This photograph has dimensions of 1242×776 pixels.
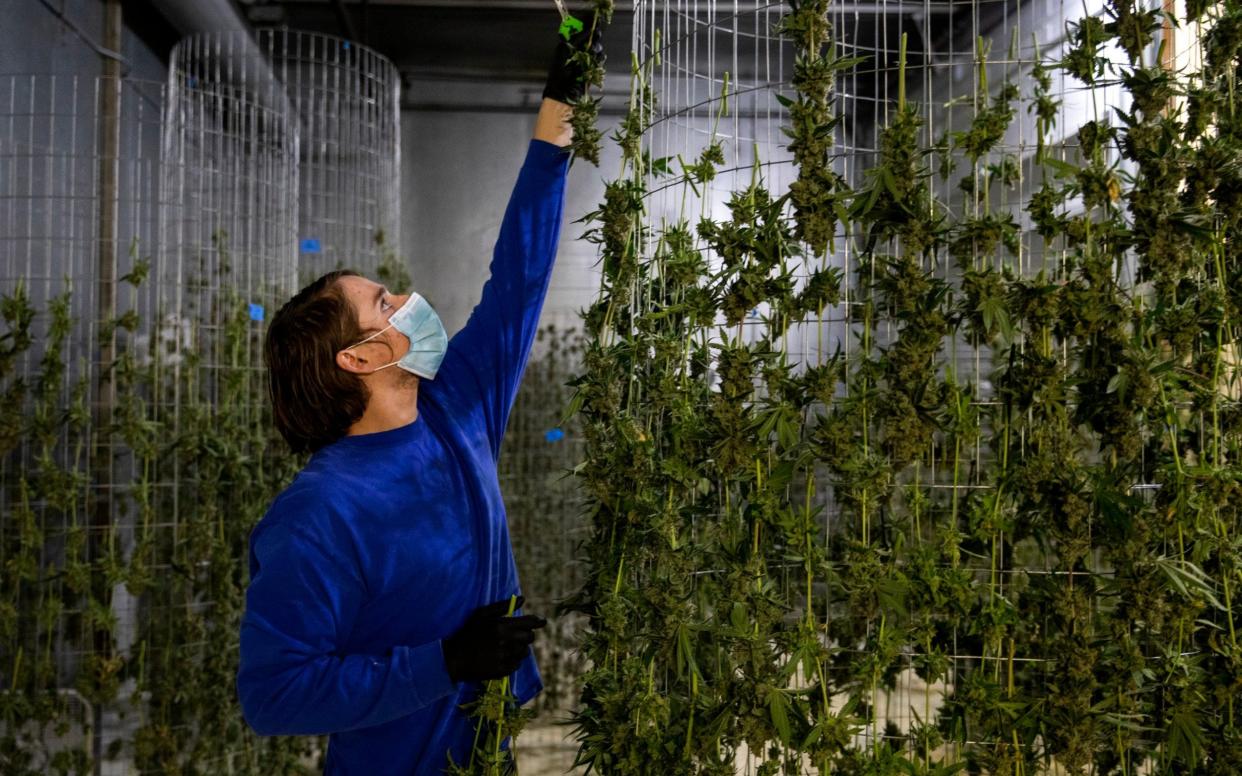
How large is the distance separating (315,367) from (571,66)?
63 centimetres

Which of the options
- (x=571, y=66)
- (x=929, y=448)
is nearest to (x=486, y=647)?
(x=929, y=448)

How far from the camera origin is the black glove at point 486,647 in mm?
1430

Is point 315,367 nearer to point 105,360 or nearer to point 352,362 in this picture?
point 352,362

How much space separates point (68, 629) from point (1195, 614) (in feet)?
10.5

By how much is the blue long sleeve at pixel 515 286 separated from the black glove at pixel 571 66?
0.09m

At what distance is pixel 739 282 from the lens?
1.59m

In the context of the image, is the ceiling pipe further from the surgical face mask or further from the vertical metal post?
the surgical face mask

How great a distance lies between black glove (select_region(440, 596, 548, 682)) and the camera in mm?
1430

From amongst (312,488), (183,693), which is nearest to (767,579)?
(312,488)

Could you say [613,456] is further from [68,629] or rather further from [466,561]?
[68,629]

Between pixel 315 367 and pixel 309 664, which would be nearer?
pixel 309 664

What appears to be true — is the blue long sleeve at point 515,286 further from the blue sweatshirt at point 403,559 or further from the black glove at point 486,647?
the black glove at point 486,647

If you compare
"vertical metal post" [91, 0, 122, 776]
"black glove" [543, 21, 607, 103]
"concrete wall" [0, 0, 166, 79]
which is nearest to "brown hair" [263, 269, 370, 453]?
"black glove" [543, 21, 607, 103]

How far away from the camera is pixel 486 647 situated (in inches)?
56.5
